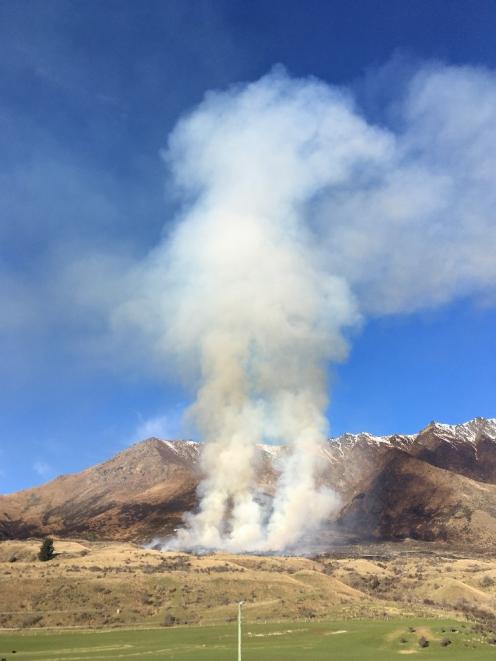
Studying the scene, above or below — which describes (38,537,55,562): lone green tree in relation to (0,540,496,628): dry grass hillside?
above

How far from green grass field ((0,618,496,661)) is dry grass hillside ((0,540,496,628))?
702cm

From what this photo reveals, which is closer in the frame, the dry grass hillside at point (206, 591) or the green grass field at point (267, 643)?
the green grass field at point (267, 643)

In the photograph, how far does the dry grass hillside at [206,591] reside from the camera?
82188 mm

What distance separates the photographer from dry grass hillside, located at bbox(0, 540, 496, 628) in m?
82.2

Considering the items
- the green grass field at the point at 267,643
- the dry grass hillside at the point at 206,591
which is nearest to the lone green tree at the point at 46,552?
the dry grass hillside at the point at 206,591

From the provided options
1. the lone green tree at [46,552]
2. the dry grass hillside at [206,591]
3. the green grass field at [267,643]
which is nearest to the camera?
the green grass field at [267,643]

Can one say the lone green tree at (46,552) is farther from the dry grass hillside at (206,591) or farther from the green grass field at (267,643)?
the green grass field at (267,643)

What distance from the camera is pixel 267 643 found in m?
64.4

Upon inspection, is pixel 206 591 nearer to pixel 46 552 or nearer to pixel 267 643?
pixel 267 643

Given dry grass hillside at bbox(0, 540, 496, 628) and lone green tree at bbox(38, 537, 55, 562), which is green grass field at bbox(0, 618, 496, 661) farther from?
lone green tree at bbox(38, 537, 55, 562)

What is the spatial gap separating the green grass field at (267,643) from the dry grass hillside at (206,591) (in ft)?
23.0

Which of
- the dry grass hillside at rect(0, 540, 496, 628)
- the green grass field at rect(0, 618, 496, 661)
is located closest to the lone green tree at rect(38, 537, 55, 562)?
the dry grass hillside at rect(0, 540, 496, 628)

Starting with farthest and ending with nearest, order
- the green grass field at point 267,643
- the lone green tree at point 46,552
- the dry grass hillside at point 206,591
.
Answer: the lone green tree at point 46,552
the dry grass hillside at point 206,591
the green grass field at point 267,643

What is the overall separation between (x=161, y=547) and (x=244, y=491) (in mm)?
30898
